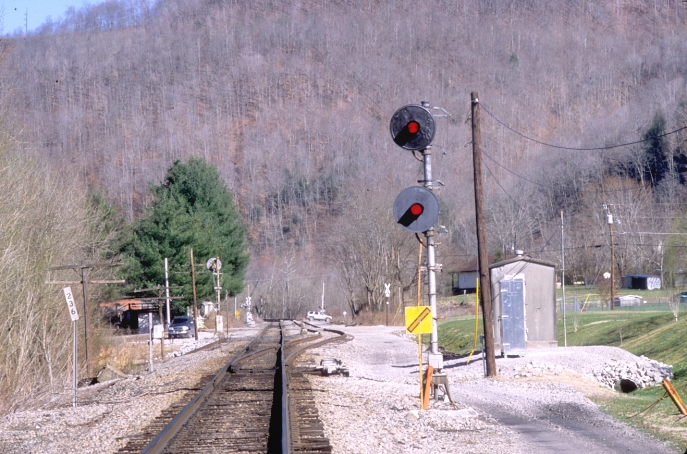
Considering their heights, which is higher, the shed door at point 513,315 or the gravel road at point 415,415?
the shed door at point 513,315

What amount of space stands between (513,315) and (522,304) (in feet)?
→ 1.67

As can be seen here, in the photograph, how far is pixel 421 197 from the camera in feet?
48.0

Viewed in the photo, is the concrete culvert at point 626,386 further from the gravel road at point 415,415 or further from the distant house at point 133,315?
the distant house at point 133,315

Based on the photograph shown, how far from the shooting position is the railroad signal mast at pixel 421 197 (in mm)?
14562

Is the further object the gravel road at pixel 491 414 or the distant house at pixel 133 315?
the distant house at pixel 133 315

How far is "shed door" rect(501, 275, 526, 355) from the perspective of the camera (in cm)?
2844

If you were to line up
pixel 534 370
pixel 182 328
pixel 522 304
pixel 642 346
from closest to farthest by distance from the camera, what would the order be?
pixel 534 370, pixel 522 304, pixel 642 346, pixel 182 328

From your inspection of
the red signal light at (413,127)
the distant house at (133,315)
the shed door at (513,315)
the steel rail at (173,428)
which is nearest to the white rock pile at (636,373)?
the shed door at (513,315)

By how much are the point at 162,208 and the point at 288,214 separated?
119 m

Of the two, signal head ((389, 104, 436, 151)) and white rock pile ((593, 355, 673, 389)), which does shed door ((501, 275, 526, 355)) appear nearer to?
white rock pile ((593, 355, 673, 389))

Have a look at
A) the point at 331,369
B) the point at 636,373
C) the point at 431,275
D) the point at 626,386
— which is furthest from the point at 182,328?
the point at 431,275

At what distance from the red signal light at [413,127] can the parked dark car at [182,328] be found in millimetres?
41632

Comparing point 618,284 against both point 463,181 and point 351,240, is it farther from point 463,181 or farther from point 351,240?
point 463,181

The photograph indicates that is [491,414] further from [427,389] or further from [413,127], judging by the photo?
[413,127]
